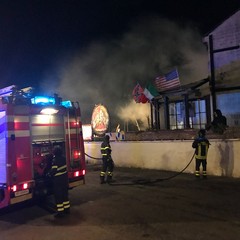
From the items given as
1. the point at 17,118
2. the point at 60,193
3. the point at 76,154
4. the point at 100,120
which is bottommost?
the point at 60,193

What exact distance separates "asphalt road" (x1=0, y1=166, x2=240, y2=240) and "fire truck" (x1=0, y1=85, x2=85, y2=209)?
2.13ft

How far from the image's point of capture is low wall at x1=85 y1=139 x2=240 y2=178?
10789 millimetres

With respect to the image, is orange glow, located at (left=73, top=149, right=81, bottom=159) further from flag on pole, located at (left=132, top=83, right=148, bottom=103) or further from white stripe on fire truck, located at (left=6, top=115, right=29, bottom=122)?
flag on pole, located at (left=132, top=83, right=148, bottom=103)

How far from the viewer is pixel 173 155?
41.5ft

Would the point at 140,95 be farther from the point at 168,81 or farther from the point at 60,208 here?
the point at 60,208

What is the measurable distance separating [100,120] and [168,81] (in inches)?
156

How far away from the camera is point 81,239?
5.51m

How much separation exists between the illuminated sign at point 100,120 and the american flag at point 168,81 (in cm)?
294

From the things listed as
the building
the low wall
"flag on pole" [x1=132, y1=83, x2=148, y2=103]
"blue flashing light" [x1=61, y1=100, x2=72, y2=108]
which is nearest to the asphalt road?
the low wall

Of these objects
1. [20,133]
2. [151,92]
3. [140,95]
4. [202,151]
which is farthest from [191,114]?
[20,133]

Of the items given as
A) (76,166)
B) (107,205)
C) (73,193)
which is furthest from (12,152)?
(73,193)

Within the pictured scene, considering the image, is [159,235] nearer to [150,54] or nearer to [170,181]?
[170,181]

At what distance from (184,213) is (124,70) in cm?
1630

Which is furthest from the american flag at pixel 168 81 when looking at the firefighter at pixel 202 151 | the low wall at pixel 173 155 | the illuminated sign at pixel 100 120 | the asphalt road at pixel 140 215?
the asphalt road at pixel 140 215
